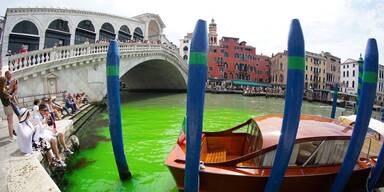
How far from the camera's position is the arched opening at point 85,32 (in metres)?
25.9

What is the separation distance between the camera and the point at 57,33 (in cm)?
2364

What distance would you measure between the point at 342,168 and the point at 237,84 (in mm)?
42688

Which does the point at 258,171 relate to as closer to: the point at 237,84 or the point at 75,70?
the point at 75,70

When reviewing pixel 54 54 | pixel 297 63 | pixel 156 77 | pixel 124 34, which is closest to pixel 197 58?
pixel 297 63

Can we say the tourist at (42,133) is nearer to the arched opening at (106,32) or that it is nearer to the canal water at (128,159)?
the canal water at (128,159)

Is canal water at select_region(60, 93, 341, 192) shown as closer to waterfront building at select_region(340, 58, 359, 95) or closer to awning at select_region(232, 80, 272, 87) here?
awning at select_region(232, 80, 272, 87)

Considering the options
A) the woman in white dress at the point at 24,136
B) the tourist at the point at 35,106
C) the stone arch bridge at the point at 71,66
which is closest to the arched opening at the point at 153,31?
the stone arch bridge at the point at 71,66

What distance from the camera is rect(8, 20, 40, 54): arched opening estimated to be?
20812 mm

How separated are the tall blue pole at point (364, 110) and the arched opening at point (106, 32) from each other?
1117 inches

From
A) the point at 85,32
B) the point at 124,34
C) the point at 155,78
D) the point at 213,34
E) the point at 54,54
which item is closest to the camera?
the point at 54,54

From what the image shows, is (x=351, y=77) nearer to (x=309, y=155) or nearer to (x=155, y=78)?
(x=155, y=78)

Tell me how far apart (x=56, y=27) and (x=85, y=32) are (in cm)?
350

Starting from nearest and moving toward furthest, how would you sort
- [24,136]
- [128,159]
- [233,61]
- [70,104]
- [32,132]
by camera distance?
[24,136]
[32,132]
[128,159]
[70,104]
[233,61]

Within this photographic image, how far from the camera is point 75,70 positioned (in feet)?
44.1
